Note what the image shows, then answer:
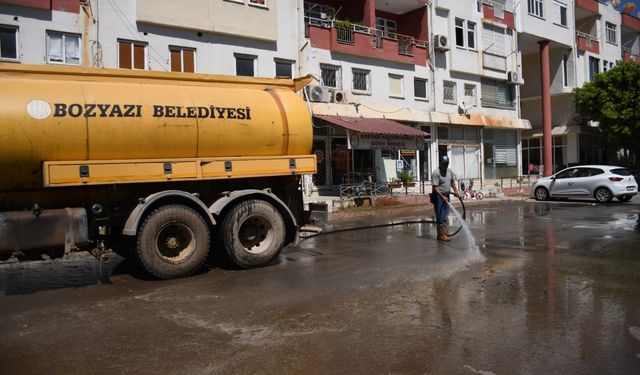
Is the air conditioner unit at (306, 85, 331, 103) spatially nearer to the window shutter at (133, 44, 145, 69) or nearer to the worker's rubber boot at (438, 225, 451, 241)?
the window shutter at (133, 44, 145, 69)

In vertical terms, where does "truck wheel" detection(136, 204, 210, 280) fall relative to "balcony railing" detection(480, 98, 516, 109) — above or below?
below

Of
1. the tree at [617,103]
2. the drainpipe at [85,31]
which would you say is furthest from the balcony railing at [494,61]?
the drainpipe at [85,31]

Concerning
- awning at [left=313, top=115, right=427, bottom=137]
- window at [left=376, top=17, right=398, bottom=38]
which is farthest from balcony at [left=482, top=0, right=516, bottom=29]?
awning at [left=313, top=115, right=427, bottom=137]

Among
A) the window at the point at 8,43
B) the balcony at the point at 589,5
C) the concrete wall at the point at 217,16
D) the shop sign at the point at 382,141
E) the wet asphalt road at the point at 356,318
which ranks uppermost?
the balcony at the point at 589,5

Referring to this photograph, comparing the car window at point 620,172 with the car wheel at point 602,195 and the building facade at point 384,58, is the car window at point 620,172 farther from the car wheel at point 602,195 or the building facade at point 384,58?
the building facade at point 384,58

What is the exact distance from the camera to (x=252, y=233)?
8875mm

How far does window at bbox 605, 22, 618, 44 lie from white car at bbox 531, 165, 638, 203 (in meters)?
25.6

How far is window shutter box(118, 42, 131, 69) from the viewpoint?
17.8 metres

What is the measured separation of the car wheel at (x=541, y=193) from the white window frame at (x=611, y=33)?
25433 millimetres

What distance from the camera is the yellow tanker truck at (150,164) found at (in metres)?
7.12

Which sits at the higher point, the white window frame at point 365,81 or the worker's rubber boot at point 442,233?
the white window frame at point 365,81

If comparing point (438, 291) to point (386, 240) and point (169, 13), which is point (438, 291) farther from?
point (169, 13)

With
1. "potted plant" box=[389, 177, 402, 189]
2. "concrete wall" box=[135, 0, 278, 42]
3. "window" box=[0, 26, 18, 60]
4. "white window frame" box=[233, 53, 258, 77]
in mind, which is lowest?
"potted plant" box=[389, 177, 402, 189]

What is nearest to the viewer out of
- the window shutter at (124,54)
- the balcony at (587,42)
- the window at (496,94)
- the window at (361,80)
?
the window shutter at (124,54)
